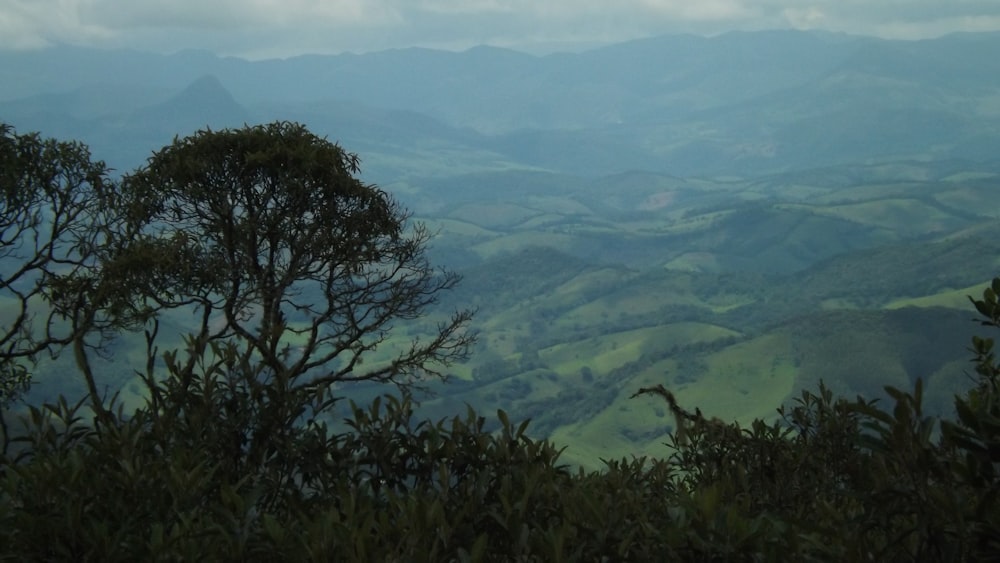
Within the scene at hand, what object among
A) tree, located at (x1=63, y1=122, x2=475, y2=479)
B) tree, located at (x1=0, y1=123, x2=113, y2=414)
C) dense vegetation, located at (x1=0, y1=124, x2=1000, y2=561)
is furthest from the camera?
tree, located at (x1=0, y1=123, x2=113, y2=414)

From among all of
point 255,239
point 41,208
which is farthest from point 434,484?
point 41,208

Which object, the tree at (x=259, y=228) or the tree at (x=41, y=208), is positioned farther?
the tree at (x=41, y=208)

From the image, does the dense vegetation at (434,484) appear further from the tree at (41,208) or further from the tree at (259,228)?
the tree at (41,208)

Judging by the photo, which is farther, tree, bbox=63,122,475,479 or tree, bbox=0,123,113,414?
tree, bbox=0,123,113,414

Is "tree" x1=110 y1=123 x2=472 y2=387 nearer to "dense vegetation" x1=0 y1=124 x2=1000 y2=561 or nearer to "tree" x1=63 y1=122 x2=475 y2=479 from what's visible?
"tree" x1=63 y1=122 x2=475 y2=479

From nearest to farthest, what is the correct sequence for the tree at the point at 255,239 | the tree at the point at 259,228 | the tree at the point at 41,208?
the tree at the point at 255,239
the tree at the point at 259,228
the tree at the point at 41,208

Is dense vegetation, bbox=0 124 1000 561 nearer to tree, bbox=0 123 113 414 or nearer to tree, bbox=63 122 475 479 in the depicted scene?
tree, bbox=63 122 475 479

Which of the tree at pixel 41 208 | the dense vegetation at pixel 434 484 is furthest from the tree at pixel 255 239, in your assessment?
the dense vegetation at pixel 434 484

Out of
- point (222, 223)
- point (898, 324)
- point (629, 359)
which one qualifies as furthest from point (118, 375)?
point (222, 223)

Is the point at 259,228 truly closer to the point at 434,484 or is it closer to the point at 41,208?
the point at 41,208

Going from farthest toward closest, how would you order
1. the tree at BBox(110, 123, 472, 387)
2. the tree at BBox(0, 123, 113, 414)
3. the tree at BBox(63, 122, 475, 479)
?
the tree at BBox(0, 123, 113, 414)
the tree at BBox(110, 123, 472, 387)
the tree at BBox(63, 122, 475, 479)

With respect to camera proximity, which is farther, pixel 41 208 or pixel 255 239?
pixel 41 208

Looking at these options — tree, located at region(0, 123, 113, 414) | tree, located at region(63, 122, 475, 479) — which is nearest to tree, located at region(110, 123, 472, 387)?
tree, located at region(63, 122, 475, 479)

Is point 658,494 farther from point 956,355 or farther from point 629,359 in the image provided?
point 629,359
